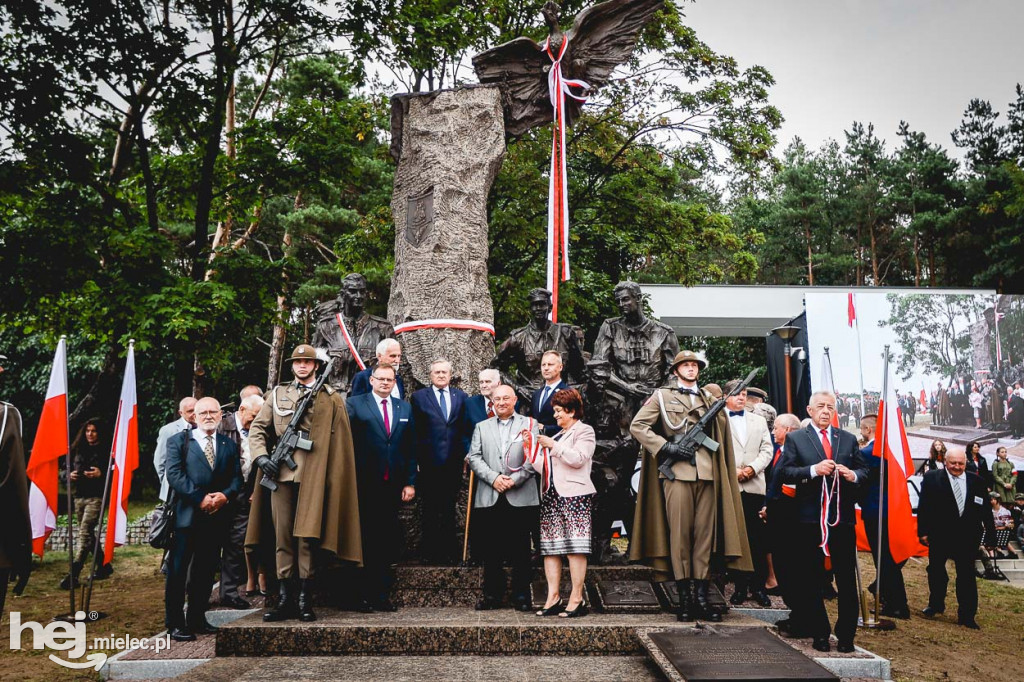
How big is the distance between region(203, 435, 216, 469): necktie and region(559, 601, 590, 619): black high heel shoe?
2.95m

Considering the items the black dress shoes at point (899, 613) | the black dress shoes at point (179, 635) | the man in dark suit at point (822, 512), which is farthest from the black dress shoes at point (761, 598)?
the black dress shoes at point (179, 635)

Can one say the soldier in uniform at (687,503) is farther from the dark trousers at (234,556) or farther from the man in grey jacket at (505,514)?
the dark trousers at (234,556)

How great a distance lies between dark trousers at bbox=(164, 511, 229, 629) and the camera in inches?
220

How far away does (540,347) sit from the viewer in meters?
7.11

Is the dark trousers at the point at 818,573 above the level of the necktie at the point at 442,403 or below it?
below

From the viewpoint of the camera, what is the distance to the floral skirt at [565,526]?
541 cm

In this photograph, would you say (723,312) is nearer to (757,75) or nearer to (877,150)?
(757,75)

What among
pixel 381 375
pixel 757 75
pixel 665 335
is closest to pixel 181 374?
pixel 381 375

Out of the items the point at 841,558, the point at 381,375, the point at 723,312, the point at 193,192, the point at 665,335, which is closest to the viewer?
the point at 841,558

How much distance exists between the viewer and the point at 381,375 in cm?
582

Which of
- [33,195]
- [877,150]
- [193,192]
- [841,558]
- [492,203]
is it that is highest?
[877,150]

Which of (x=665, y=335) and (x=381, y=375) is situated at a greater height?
(x=665, y=335)

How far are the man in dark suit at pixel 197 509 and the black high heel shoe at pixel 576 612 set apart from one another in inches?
108

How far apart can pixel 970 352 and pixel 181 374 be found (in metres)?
17.7
